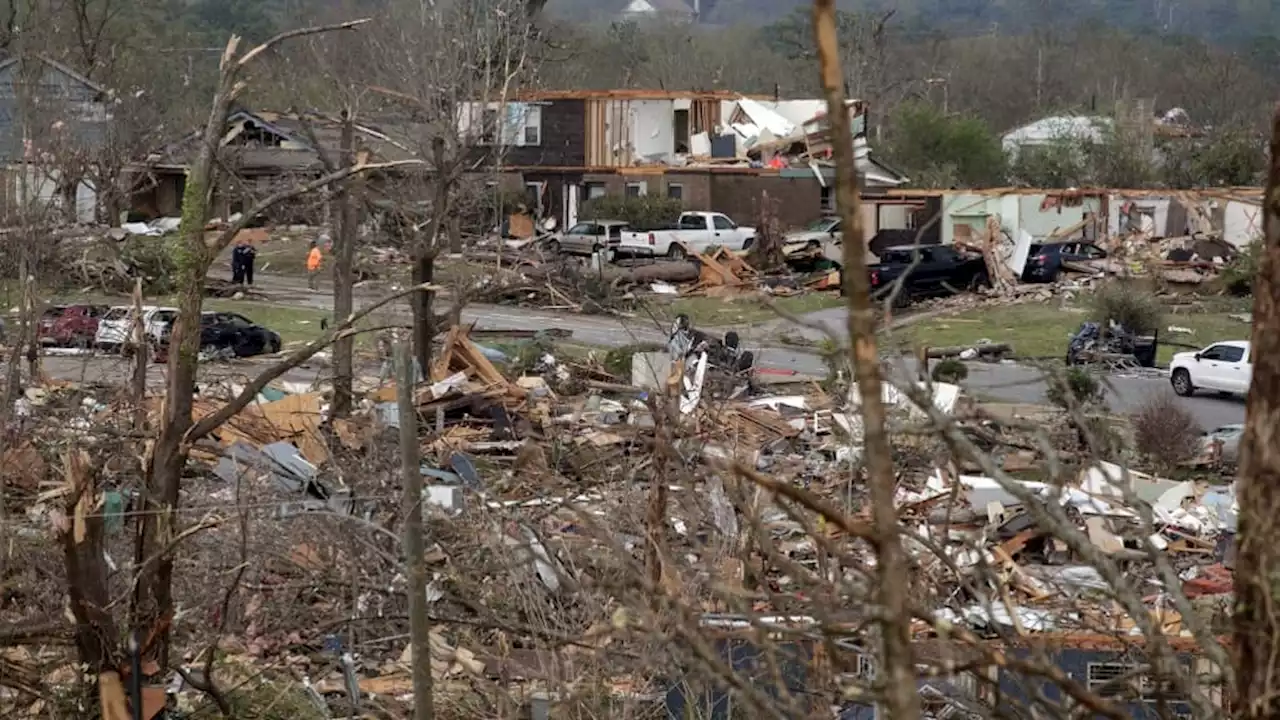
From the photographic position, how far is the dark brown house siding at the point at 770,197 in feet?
135

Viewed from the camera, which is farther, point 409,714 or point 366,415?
point 366,415

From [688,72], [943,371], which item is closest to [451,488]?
[943,371]

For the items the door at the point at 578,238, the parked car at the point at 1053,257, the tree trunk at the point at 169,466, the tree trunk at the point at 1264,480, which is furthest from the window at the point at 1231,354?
the tree trunk at the point at 1264,480

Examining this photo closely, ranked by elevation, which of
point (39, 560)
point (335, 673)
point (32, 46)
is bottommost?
point (335, 673)

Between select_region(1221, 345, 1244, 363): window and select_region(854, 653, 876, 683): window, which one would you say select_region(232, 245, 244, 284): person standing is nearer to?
select_region(1221, 345, 1244, 363): window

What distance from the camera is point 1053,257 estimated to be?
35.3m

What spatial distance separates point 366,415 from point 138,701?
425 inches

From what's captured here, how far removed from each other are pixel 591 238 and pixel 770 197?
5178 millimetres

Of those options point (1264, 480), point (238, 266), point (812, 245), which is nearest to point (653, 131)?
point (812, 245)

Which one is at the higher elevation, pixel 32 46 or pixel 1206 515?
pixel 32 46

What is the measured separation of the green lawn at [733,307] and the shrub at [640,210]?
6403 millimetres

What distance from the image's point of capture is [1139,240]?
38250mm

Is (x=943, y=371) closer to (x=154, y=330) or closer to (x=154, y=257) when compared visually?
(x=154, y=330)

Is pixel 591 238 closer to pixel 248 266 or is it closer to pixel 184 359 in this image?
pixel 248 266
